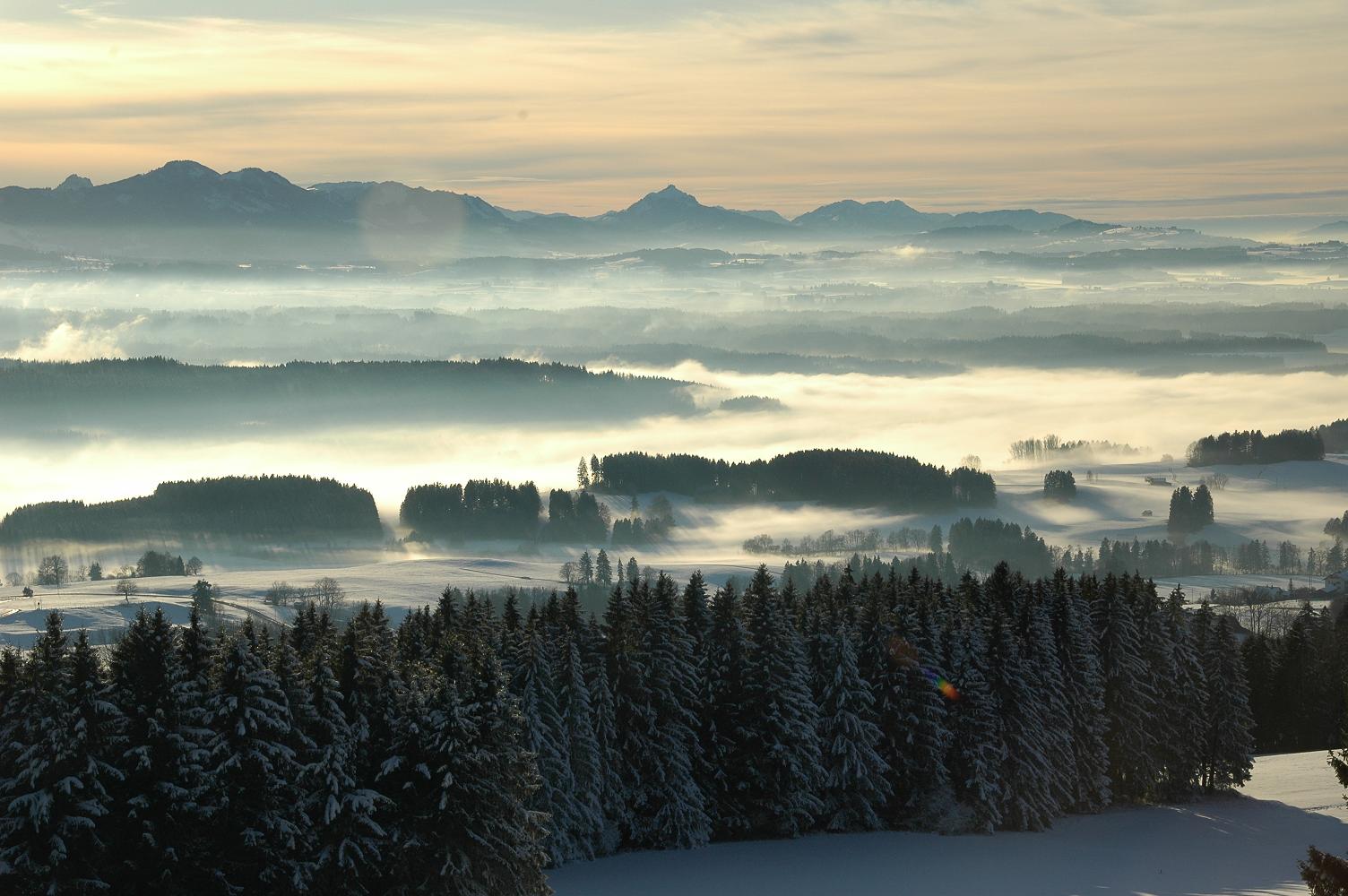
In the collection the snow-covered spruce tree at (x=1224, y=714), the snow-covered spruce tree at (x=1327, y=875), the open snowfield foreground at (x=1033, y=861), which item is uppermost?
the snow-covered spruce tree at (x=1327, y=875)

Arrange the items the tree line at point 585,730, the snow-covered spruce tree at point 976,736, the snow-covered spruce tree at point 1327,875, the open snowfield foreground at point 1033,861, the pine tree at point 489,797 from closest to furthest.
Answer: the snow-covered spruce tree at point 1327,875
the tree line at point 585,730
the pine tree at point 489,797
the open snowfield foreground at point 1033,861
the snow-covered spruce tree at point 976,736

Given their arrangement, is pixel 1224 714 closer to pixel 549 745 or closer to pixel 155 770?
pixel 549 745

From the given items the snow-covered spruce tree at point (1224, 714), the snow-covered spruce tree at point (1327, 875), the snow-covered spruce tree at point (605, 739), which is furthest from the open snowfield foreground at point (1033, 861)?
the snow-covered spruce tree at point (1327, 875)

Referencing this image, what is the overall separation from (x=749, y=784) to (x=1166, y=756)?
22.3 m

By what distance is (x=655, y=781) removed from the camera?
63.7m

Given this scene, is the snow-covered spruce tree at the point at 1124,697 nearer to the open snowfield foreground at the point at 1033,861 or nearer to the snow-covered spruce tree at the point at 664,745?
the open snowfield foreground at the point at 1033,861

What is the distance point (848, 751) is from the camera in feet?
216

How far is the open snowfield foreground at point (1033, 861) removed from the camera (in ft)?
185

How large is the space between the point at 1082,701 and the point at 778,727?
15.0 metres

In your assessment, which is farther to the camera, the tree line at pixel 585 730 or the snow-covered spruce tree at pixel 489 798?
the snow-covered spruce tree at pixel 489 798

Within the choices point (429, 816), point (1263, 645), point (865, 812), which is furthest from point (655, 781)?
point (1263, 645)

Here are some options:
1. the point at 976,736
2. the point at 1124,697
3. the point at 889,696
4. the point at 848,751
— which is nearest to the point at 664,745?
the point at 848,751

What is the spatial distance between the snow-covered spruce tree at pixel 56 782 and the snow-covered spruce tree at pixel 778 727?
30574 mm

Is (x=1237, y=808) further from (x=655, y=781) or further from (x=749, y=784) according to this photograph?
Result: (x=655, y=781)
